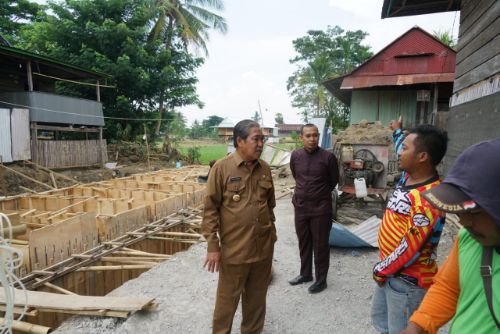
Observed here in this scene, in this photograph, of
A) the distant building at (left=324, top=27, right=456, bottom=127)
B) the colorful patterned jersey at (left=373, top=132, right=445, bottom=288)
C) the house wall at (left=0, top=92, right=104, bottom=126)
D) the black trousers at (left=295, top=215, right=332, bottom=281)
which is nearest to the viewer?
the colorful patterned jersey at (left=373, top=132, right=445, bottom=288)

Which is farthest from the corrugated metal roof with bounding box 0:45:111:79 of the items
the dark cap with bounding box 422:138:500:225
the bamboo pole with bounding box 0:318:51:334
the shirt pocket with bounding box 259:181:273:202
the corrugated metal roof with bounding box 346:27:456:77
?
the dark cap with bounding box 422:138:500:225

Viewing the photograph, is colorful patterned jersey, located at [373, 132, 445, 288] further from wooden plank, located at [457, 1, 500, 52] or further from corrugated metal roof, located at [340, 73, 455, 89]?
corrugated metal roof, located at [340, 73, 455, 89]

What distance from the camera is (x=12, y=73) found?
46.9 ft

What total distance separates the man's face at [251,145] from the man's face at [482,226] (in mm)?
1613

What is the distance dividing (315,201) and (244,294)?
Result: 4.37 ft

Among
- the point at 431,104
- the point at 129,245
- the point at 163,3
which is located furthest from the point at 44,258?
the point at 163,3

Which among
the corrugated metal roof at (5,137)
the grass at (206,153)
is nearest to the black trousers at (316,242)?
the corrugated metal roof at (5,137)

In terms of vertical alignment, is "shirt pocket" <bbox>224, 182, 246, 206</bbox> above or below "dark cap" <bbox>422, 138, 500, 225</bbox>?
below

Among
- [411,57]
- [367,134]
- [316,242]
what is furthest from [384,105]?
[316,242]

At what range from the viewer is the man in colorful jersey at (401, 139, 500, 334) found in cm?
90

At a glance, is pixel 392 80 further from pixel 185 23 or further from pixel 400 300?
pixel 185 23

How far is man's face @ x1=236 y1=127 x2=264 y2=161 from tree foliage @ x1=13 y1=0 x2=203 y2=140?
669 inches

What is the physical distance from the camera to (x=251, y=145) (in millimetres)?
2484

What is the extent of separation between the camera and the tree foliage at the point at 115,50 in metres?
17.7
